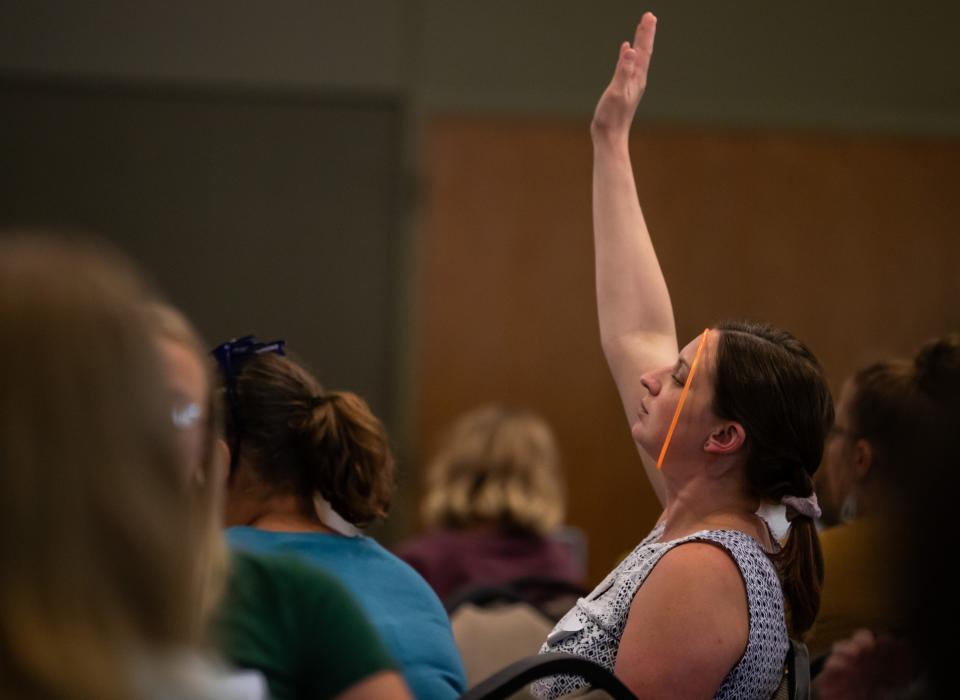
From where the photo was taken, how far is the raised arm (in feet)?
7.15

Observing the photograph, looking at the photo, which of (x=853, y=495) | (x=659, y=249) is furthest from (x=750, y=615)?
(x=659, y=249)

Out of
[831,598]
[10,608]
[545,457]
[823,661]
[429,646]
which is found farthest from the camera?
[545,457]

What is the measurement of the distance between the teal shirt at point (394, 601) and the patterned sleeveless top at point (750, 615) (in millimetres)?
158

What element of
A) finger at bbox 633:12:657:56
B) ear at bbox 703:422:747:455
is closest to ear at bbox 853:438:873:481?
ear at bbox 703:422:747:455

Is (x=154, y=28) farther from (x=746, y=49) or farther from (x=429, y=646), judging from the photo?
(x=429, y=646)

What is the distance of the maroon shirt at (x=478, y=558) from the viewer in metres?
3.31

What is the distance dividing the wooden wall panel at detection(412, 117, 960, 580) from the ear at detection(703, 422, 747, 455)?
11.4ft

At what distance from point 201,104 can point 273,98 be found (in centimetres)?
30

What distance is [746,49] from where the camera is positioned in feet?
17.6

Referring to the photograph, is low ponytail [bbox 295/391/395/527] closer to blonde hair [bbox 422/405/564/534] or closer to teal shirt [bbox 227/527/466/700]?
teal shirt [bbox 227/527/466/700]

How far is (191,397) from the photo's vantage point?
4.31 feet

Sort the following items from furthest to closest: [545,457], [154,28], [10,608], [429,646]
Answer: [154,28]
[545,457]
[429,646]
[10,608]

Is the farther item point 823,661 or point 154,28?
point 154,28

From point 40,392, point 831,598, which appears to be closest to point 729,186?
point 831,598
